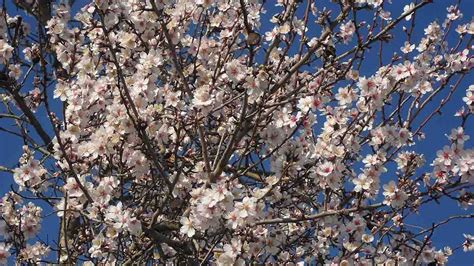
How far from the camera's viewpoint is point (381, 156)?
5.16 meters

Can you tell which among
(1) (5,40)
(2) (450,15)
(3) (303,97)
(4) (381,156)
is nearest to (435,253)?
(4) (381,156)

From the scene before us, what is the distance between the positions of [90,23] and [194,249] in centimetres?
189

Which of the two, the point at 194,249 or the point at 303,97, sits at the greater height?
the point at 303,97

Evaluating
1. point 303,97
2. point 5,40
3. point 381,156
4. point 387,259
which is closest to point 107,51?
point 5,40

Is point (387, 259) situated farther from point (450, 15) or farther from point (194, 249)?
point (450, 15)

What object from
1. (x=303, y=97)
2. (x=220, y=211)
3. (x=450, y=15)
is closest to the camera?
(x=220, y=211)

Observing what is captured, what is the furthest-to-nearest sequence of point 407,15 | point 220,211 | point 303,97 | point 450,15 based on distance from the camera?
point 450,15
point 303,97
point 407,15
point 220,211

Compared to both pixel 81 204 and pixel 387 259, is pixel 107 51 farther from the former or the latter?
pixel 387 259

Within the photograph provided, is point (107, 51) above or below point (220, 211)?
above

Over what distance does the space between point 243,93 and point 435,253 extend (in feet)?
6.65

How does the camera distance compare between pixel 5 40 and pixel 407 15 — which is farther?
pixel 5 40

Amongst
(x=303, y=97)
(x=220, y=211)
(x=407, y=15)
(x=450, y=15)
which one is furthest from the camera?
(x=450, y=15)

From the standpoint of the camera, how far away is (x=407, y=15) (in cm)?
504

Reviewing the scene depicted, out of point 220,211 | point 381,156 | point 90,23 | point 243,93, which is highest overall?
point 90,23
